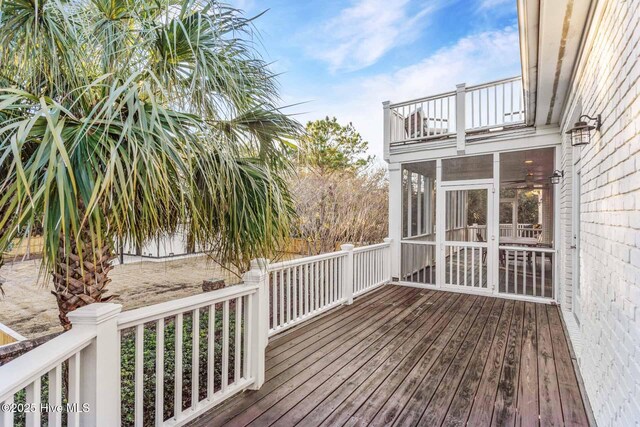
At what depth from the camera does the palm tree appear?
1.55 metres

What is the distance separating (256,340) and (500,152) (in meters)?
5.23

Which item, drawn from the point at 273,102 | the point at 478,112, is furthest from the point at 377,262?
the point at 273,102

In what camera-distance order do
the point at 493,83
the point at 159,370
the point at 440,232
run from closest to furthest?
the point at 159,370, the point at 493,83, the point at 440,232

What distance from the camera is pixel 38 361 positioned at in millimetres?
A: 1224

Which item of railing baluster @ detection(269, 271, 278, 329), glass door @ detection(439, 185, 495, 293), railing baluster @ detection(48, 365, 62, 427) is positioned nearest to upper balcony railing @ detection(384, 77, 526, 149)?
glass door @ detection(439, 185, 495, 293)

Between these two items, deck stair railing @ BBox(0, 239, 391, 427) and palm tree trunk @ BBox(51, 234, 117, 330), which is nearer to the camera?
deck stair railing @ BBox(0, 239, 391, 427)

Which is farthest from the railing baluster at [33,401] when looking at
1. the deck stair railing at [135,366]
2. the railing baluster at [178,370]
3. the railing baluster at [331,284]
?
the railing baluster at [331,284]

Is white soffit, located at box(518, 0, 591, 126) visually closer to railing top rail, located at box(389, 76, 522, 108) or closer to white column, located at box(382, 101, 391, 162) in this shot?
railing top rail, located at box(389, 76, 522, 108)

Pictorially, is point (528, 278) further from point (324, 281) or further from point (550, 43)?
point (550, 43)

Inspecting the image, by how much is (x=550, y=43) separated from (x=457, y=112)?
3295mm

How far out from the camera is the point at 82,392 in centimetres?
162

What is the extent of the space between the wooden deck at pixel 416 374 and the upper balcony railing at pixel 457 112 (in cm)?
329

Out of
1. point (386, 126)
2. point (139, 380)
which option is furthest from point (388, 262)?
point (139, 380)

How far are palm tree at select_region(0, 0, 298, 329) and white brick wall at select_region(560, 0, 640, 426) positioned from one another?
1922 mm
